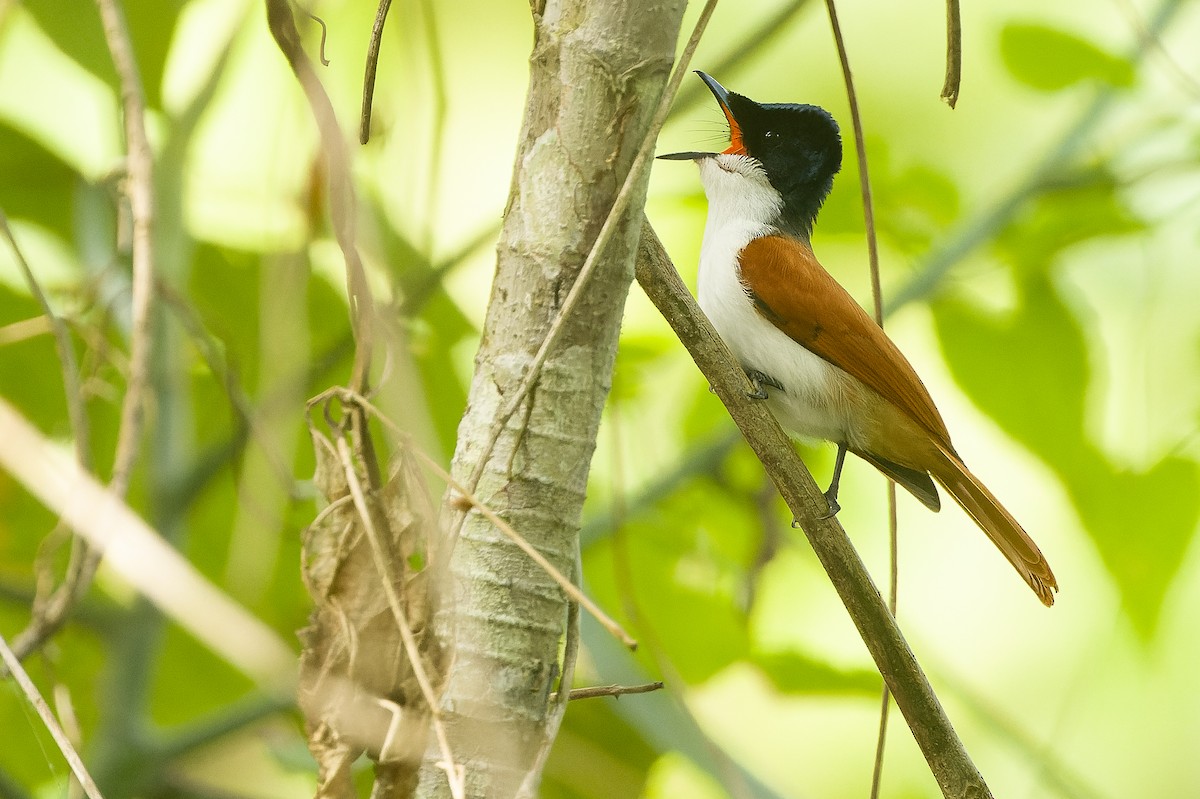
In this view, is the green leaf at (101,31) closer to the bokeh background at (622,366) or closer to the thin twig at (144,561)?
the bokeh background at (622,366)

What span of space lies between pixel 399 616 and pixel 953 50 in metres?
0.86

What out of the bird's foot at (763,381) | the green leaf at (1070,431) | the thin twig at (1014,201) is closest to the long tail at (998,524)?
the green leaf at (1070,431)

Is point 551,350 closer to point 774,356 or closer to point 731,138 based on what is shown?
point 774,356

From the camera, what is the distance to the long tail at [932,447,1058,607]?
190 centimetres

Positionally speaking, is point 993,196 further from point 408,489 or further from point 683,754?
point 408,489

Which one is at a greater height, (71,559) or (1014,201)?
(1014,201)

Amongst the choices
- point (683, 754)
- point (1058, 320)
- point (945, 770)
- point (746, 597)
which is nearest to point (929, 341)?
point (1058, 320)

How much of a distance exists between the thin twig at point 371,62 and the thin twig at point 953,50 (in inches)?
24.4

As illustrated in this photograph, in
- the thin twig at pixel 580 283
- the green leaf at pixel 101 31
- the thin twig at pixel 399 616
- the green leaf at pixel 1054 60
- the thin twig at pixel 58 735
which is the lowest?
the thin twig at pixel 58 735

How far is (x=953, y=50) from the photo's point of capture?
1222mm

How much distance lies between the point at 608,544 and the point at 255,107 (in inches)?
53.8

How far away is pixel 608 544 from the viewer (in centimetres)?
246

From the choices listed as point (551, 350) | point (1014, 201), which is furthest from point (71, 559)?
point (1014, 201)

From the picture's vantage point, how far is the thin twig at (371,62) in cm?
114
